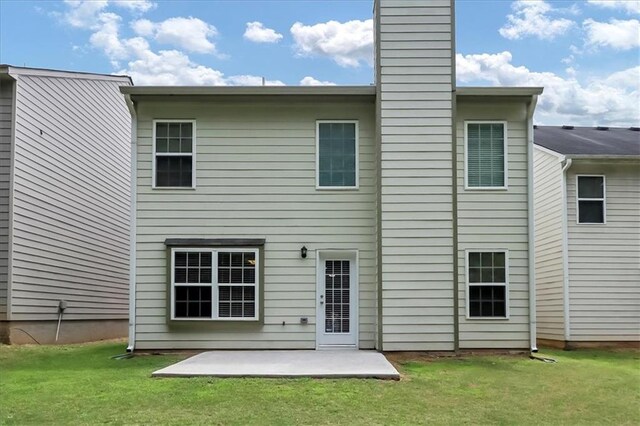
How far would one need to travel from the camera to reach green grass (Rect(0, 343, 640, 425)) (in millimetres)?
6023

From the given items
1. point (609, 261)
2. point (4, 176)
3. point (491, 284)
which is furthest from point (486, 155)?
point (4, 176)

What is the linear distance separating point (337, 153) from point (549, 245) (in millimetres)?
5673

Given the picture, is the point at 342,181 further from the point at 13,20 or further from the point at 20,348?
the point at 13,20

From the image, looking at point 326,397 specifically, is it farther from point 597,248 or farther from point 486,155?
point 597,248

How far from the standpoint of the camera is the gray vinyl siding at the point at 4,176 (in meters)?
11.2

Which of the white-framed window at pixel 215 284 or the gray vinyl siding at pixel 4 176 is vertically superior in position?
the gray vinyl siding at pixel 4 176

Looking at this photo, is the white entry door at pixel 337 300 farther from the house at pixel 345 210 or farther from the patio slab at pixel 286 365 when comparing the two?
the patio slab at pixel 286 365

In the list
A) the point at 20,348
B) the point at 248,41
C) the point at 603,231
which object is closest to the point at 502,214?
the point at 603,231

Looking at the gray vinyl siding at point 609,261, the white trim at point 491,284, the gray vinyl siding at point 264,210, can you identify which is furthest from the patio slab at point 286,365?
the gray vinyl siding at point 609,261

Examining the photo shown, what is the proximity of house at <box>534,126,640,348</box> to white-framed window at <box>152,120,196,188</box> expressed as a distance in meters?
7.41

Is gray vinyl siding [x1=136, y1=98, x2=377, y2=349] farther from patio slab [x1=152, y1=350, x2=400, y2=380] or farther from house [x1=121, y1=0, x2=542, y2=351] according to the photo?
patio slab [x1=152, y1=350, x2=400, y2=380]

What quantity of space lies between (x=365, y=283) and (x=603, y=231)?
5.62m

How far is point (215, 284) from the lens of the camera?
10.7 m

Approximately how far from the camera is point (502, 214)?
10922 mm
